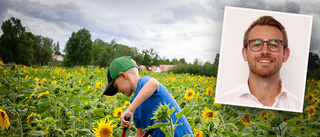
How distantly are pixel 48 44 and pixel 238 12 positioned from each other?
196 cm

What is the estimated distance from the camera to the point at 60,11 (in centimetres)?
221

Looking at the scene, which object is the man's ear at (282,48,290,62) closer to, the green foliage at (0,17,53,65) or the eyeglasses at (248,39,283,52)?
the eyeglasses at (248,39,283,52)

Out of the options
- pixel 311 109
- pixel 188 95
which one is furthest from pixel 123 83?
pixel 311 109

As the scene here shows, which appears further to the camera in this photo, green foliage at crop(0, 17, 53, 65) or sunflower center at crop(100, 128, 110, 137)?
green foliage at crop(0, 17, 53, 65)

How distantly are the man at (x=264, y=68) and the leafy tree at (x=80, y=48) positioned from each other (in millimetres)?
2213

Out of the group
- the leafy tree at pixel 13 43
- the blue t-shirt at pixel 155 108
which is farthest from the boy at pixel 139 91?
the leafy tree at pixel 13 43

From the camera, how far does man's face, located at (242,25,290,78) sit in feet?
4.14

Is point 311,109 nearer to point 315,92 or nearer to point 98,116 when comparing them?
point 315,92

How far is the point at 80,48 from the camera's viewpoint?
3.09 meters

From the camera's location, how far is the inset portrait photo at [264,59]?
128cm

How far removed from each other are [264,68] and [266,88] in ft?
0.44

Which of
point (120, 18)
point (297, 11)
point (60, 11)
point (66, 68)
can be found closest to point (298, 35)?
point (297, 11)

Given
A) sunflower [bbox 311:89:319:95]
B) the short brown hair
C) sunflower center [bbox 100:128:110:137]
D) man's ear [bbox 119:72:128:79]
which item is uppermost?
the short brown hair

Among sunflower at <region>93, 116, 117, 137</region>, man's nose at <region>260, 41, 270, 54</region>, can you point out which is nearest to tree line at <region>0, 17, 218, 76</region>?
man's nose at <region>260, 41, 270, 54</region>
